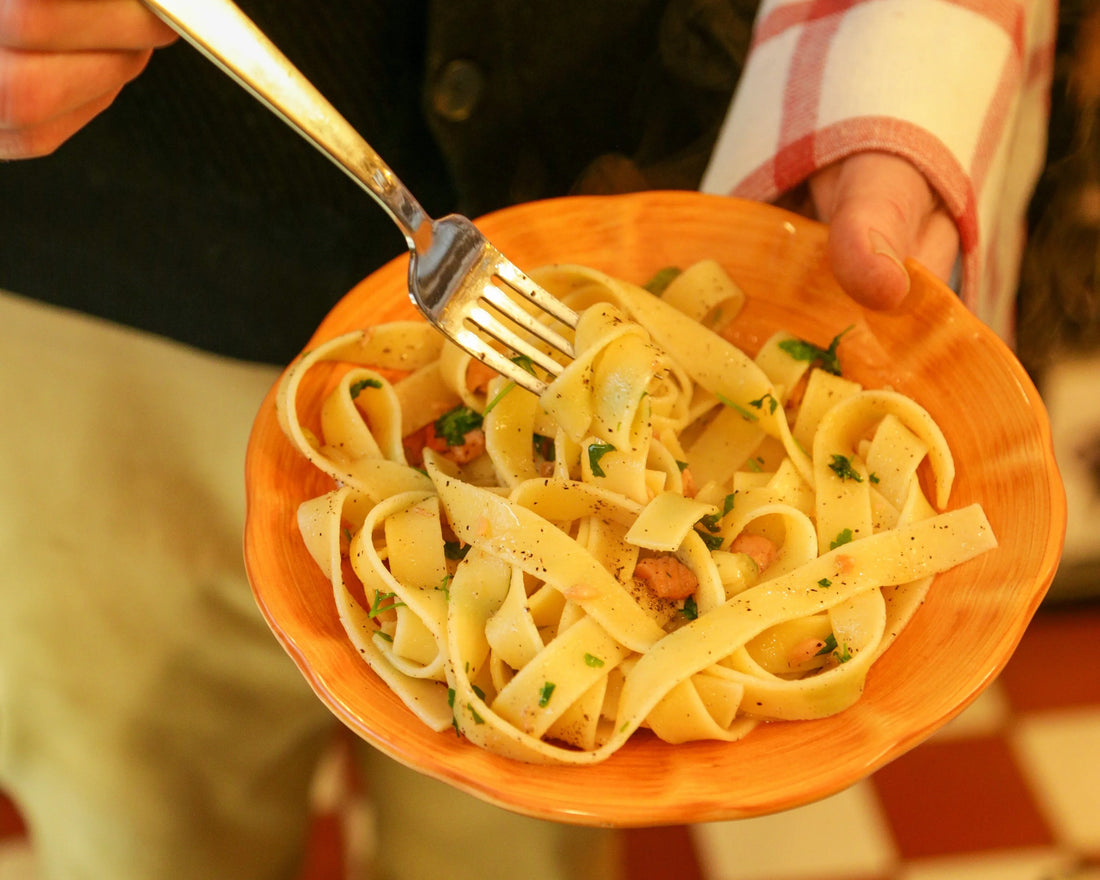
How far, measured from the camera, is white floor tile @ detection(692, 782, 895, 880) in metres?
2.43

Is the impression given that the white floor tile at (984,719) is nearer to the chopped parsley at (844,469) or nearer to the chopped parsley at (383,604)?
the chopped parsley at (844,469)

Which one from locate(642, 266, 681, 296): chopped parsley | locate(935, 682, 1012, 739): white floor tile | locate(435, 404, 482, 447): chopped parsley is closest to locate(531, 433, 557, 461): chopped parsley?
locate(435, 404, 482, 447): chopped parsley

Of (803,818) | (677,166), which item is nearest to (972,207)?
(677,166)

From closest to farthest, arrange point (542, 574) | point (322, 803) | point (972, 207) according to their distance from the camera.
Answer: point (542, 574) → point (972, 207) → point (322, 803)

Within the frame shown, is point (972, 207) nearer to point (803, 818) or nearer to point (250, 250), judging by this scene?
point (250, 250)

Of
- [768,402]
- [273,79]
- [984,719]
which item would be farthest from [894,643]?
[984,719]

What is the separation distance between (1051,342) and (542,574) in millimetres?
1804

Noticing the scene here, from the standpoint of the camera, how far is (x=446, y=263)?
1425 mm

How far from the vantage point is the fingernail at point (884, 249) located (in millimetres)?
1423

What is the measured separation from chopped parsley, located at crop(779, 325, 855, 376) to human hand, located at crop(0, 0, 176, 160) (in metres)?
1.06

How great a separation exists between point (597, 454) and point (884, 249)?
539mm

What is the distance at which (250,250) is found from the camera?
6.87 feet

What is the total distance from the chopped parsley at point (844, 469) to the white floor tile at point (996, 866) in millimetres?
1453

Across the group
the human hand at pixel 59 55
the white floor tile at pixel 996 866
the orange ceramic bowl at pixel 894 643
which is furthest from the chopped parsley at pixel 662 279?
the white floor tile at pixel 996 866
